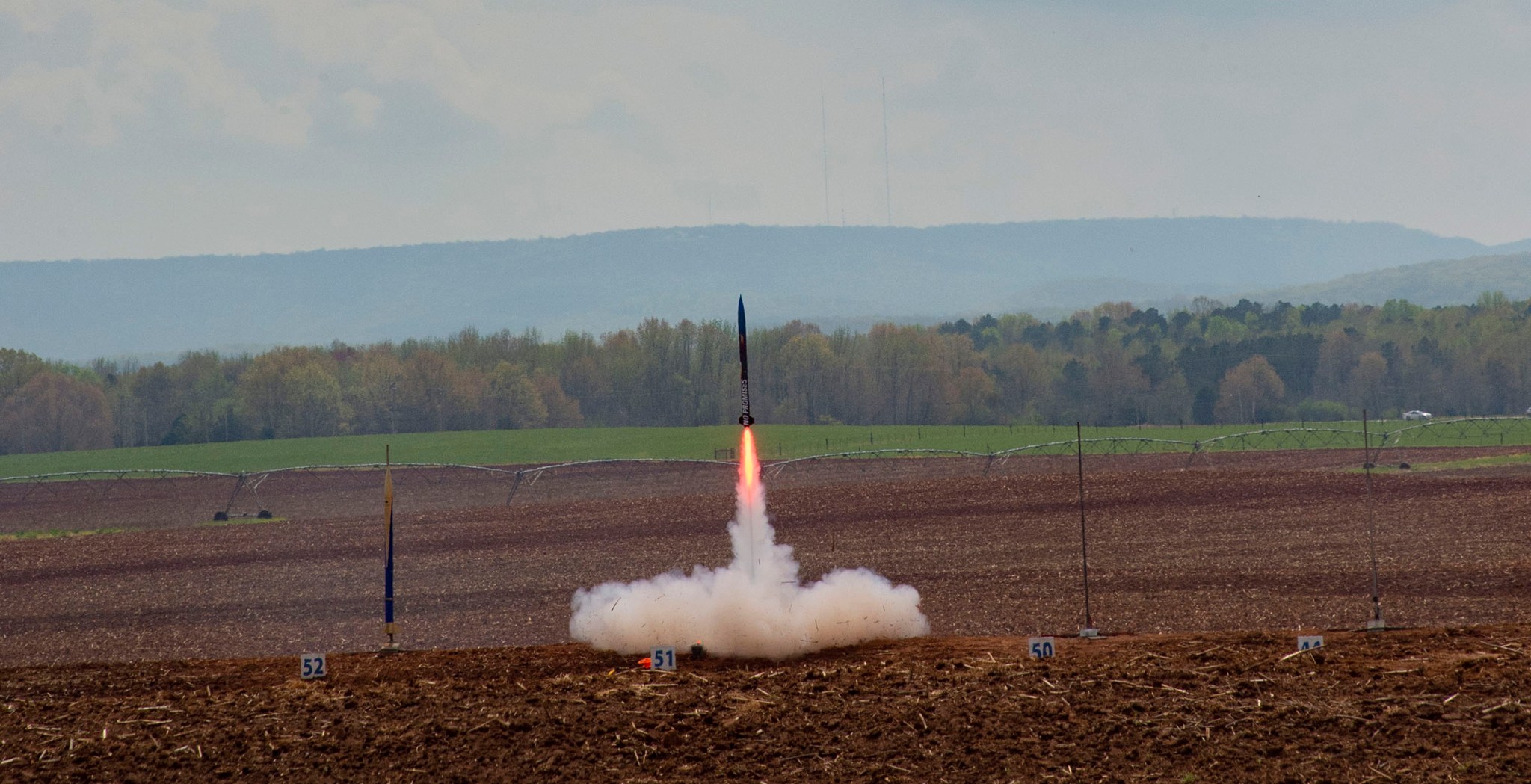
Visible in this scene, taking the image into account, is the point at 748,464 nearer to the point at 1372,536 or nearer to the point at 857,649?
the point at 857,649

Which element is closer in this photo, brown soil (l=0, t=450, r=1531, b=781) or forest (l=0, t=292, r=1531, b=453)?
brown soil (l=0, t=450, r=1531, b=781)

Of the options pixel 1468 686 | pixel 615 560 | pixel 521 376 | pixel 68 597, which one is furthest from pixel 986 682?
pixel 521 376

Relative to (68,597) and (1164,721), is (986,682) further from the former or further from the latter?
(68,597)

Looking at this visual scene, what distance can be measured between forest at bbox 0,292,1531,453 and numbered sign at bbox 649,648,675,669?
98.9 metres

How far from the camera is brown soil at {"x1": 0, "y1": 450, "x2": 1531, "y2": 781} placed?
15430 mm

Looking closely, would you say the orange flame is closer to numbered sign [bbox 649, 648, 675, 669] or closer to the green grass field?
numbered sign [bbox 649, 648, 675, 669]

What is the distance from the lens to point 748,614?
2134cm

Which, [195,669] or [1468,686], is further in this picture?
[195,669]

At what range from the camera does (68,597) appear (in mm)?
39562

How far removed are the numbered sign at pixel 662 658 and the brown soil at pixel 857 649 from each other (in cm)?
53

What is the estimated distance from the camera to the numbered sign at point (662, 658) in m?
19.7

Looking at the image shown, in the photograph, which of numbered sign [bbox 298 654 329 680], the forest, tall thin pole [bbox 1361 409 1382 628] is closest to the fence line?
tall thin pole [bbox 1361 409 1382 628]

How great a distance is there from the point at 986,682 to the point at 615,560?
25473mm

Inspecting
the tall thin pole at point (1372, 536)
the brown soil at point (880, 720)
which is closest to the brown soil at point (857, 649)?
the brown soil at point (880, 720)
